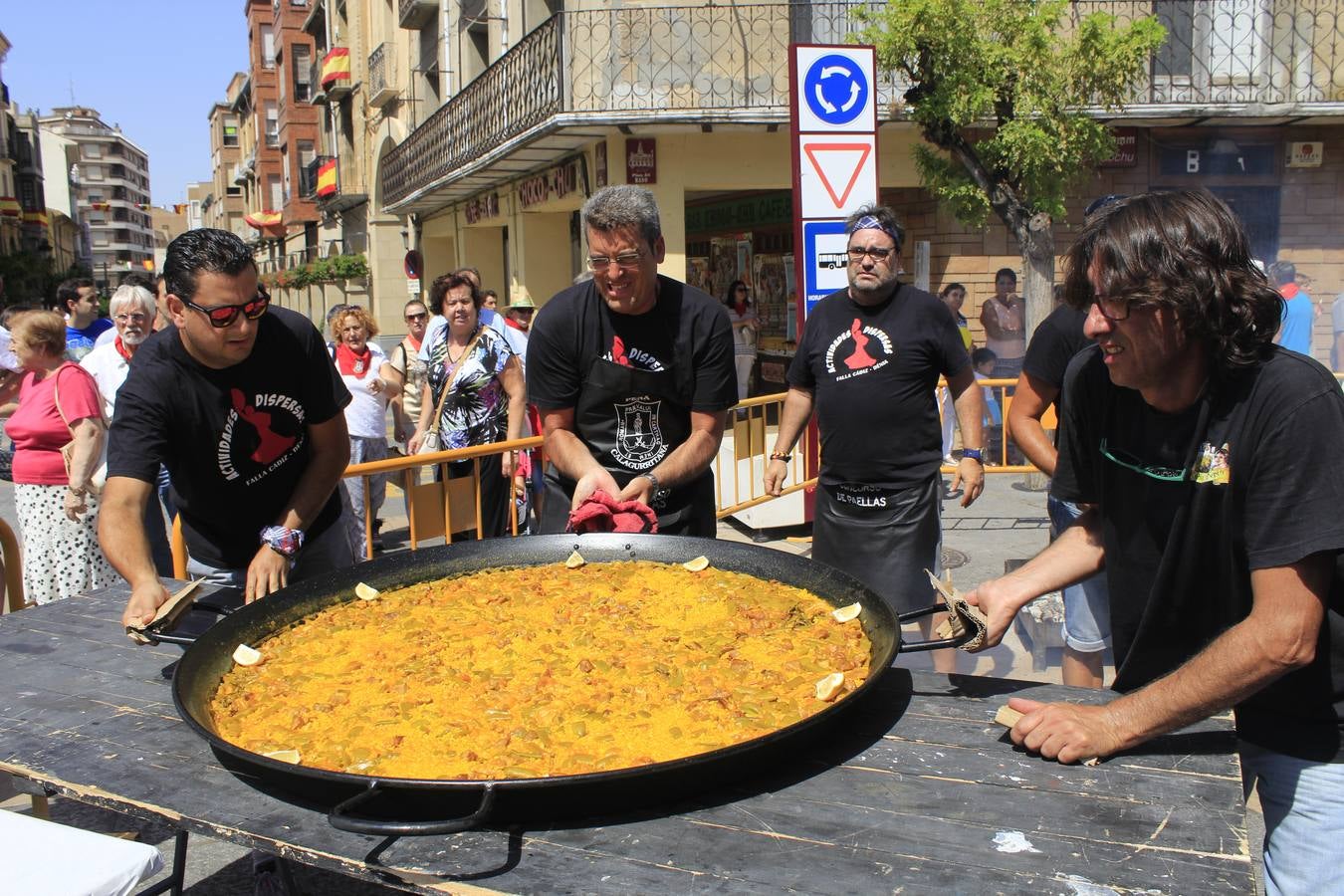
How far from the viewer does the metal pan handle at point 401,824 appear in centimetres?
168

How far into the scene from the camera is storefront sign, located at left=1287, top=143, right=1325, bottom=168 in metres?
15.8

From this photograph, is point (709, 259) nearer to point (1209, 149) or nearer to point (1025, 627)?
point (1209, 149)

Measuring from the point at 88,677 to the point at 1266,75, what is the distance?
692 inches

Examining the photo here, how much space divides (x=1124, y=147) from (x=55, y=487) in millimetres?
14806

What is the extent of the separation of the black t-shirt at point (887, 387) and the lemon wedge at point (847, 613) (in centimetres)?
218

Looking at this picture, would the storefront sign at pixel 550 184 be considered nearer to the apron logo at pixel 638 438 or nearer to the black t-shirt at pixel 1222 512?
the apron logo at pixel 638 438

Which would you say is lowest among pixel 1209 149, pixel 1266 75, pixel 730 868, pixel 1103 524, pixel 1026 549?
pixel 1026 549

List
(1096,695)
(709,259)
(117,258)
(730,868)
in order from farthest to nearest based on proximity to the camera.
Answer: (117,258)
(709,259)
(1096,695)
(730,868)

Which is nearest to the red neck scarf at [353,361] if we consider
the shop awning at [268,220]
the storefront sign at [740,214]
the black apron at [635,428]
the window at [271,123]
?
the black apron at [635,428]

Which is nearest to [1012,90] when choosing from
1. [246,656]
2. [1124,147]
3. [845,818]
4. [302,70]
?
[1124,147]

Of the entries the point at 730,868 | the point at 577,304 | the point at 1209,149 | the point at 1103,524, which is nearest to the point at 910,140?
the point at 1209,149

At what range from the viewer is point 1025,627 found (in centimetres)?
586

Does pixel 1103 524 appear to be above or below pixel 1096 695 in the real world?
above

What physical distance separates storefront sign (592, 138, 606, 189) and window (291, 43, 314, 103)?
4372 cm
